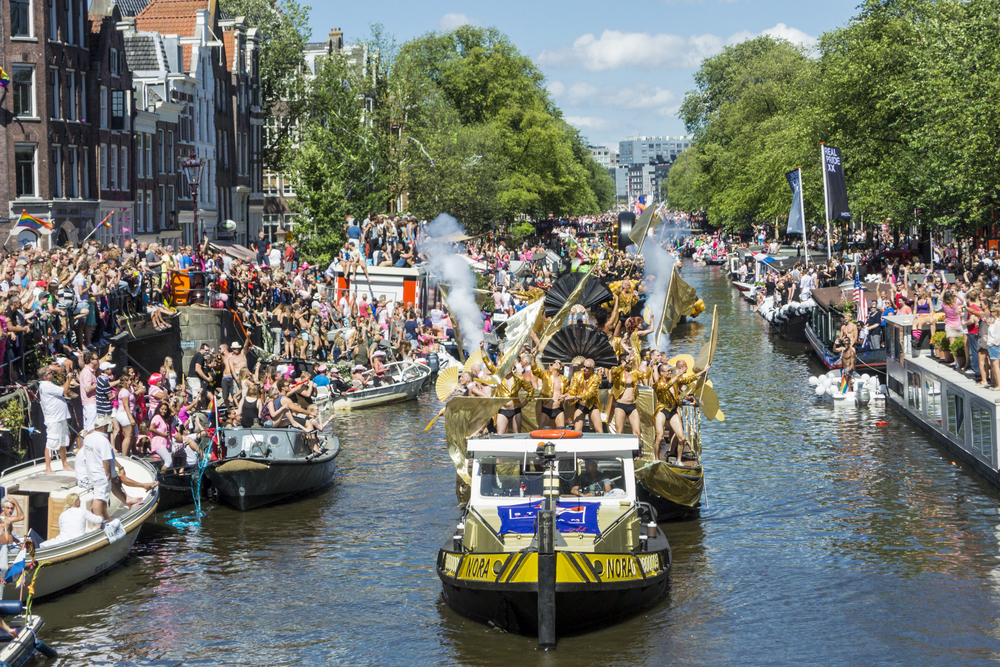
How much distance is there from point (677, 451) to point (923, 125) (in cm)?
2851

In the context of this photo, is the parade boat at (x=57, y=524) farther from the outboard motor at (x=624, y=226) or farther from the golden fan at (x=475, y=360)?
the outboard motor at (x=624, y=226)

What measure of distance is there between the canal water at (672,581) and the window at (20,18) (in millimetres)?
23564

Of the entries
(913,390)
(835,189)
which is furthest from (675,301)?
(835,189)

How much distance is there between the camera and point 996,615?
16.2 meters

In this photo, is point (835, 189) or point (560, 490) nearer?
point (560, 490)

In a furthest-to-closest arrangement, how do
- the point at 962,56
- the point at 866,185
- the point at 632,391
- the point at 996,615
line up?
1. the point at 866,185
2. the point at 962,56
3. the point at 632,391
4. the point at 996,615

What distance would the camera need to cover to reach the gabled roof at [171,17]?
205ft

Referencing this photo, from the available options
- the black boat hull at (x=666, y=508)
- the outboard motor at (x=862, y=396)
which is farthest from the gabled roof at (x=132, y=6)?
the black boat hull at (x=666, y=508)

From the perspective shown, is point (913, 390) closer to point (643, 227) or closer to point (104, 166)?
point (643, 227)

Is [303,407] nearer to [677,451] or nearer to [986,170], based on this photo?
[677,451]

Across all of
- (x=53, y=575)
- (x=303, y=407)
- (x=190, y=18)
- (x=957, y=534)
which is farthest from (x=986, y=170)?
(x=190, y=18)

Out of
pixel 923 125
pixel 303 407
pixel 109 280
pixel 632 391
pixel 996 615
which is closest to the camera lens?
pixel 996 615

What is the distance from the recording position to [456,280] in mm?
38031

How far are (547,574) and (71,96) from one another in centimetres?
3683
